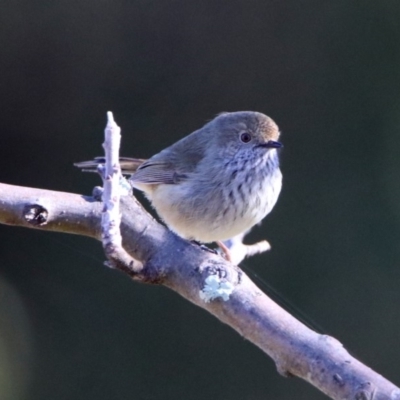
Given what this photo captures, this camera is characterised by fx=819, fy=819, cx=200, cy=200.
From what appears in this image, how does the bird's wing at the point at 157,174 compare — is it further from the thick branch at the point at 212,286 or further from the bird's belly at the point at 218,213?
the thick branch at the point at 212,286

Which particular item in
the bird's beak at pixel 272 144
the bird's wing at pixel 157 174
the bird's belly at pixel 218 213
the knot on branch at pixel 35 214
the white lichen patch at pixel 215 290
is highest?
the bird's beak at pixel 272 144

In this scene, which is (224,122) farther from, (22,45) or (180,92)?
(22,45)

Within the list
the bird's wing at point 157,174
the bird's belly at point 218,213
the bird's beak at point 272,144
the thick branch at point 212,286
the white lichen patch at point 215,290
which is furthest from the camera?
the bird's wing at point 157,174

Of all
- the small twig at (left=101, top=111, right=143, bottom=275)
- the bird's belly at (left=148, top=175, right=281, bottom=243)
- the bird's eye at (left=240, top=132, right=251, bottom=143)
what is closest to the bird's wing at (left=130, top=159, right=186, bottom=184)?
the bird's belly at (left=148, top=175, right=281, bottom=243)

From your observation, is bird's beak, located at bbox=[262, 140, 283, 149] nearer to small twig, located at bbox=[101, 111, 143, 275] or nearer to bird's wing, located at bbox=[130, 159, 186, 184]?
bird's wing, located at bbox=[130, 159, 186, 184]

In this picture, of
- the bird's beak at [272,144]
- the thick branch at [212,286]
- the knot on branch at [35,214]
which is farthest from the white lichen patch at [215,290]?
the bird's beak at [272,144]

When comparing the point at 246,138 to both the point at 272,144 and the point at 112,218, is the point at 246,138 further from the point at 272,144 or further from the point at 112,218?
the point at 112,218
